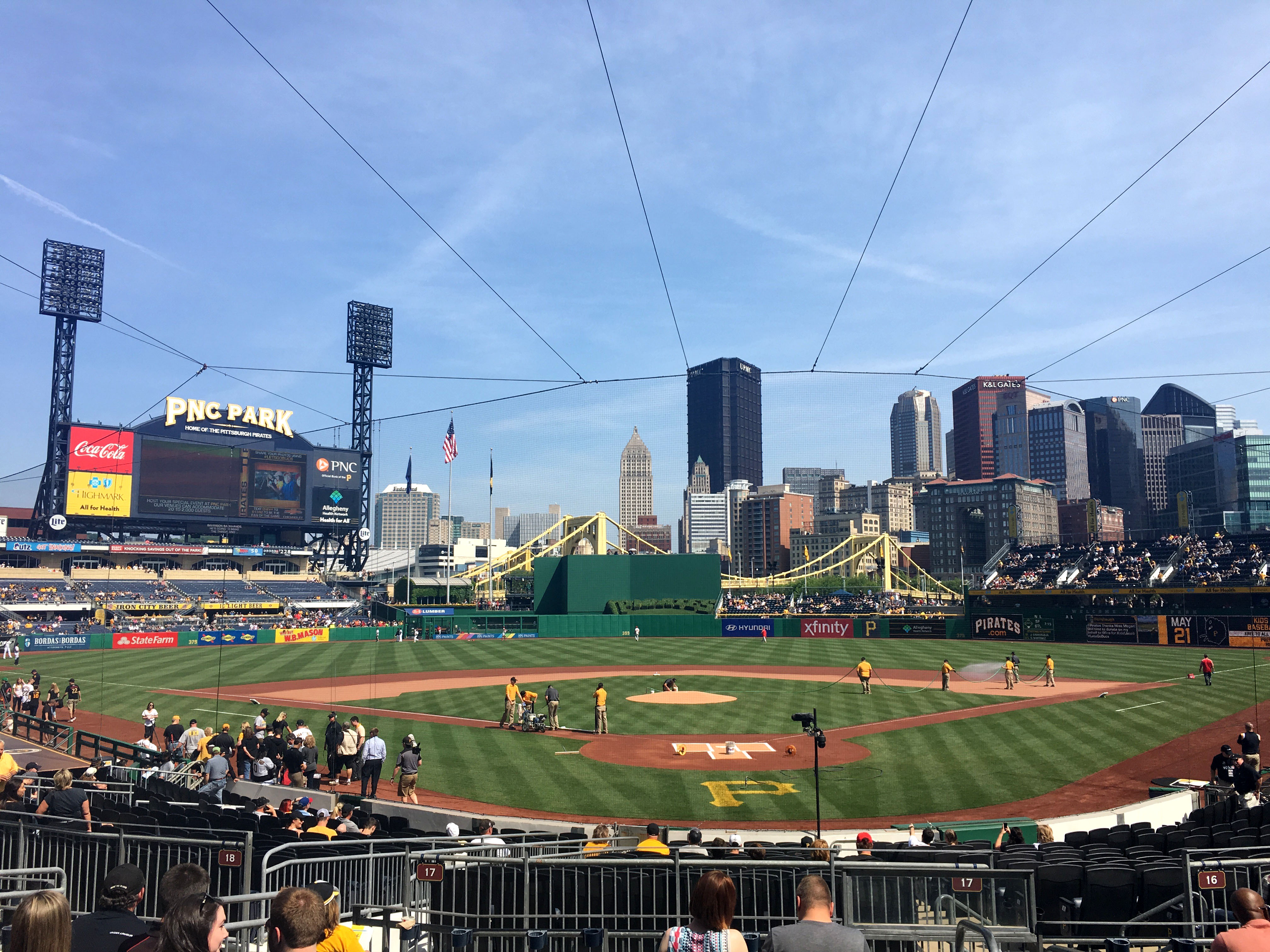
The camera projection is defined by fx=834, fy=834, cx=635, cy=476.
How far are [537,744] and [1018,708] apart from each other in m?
17.9

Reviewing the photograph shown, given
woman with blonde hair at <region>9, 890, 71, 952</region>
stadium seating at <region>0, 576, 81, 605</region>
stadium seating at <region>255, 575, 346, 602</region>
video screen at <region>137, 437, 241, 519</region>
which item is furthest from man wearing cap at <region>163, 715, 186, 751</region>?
video screen at <region>137, 437, 241, 519</region>

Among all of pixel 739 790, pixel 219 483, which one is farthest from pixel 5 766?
pixel 219 483

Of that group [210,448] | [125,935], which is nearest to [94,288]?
[210,448]

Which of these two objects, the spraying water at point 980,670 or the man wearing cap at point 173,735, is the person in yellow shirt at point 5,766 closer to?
the man wearing cap at point 173,735

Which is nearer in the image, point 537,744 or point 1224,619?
point 537,744

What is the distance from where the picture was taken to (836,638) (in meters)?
67.7

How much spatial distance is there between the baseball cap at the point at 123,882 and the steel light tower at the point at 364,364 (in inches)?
4059

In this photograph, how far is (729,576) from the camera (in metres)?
158

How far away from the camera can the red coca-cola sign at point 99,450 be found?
83062 mm

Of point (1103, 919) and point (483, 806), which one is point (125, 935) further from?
point (483, 806)

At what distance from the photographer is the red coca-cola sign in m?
83.1

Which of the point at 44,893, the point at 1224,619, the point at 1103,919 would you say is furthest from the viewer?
the point at 1224,619

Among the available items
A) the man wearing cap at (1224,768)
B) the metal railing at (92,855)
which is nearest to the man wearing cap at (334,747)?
the metal railing at (92,855)

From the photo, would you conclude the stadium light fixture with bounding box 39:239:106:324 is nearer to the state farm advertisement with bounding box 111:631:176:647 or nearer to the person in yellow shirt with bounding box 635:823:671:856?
the state farm advertisement with bounding box 111:631:176:647
